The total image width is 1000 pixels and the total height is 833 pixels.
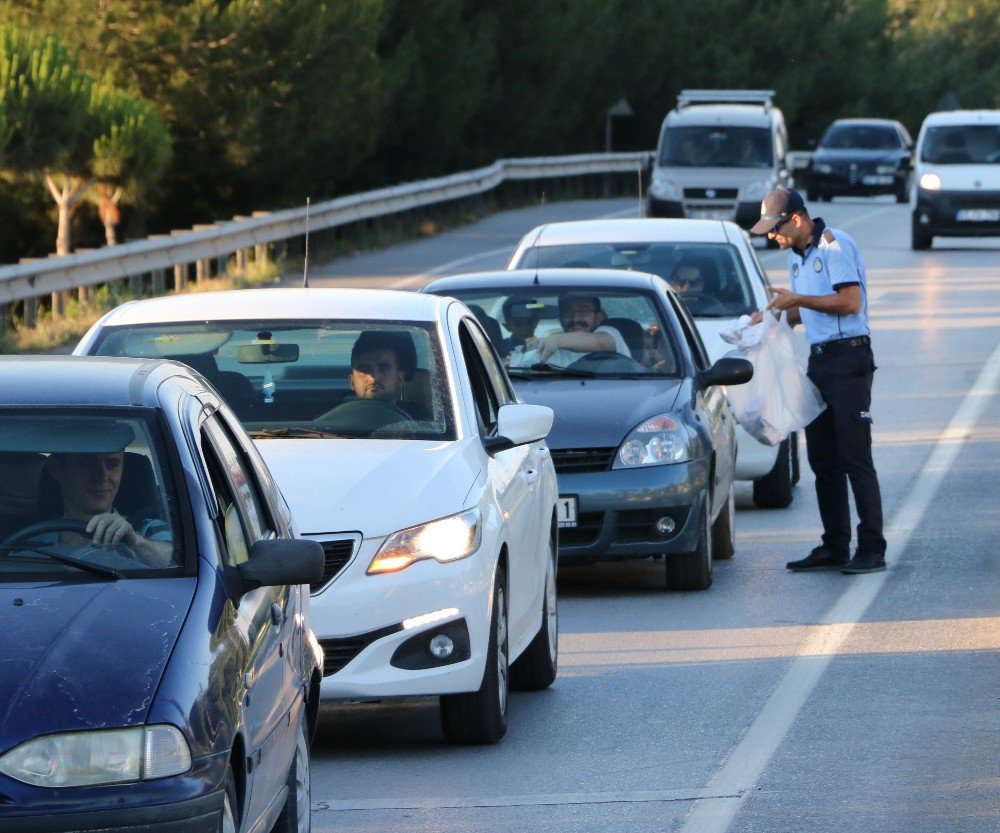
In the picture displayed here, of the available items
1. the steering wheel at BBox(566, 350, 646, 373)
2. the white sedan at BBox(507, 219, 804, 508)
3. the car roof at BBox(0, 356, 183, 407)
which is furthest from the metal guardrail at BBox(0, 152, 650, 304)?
the car roof at BBox(0, 356, 183, 407)

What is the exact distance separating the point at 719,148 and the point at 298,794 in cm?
3306

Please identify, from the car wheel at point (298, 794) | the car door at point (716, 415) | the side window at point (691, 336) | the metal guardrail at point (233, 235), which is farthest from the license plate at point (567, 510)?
the metal guardrail at point (233, 235)

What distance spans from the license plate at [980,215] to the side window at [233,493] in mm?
30700

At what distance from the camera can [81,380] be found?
19.0 feet

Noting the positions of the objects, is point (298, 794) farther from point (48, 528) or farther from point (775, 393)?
point (775, 393)

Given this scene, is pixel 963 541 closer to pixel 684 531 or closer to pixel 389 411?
pixel 684 531

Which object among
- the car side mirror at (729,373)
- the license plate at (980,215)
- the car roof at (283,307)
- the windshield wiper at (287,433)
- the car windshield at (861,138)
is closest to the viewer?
the windshield wiper at (287,433)

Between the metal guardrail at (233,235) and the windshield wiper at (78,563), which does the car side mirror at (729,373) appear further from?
the metal guardrail at (233,235)

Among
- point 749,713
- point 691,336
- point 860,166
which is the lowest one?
point 860,166

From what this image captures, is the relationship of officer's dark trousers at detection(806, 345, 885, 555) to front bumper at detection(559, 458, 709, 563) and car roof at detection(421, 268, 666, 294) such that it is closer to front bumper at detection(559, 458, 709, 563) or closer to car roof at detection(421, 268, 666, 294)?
car roof at detection(421, 268, 666, 294)

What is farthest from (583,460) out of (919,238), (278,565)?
(919,238)

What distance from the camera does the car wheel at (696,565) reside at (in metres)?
11.0

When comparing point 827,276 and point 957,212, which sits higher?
point 827,276

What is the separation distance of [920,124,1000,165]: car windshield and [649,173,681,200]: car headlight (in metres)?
3.90
